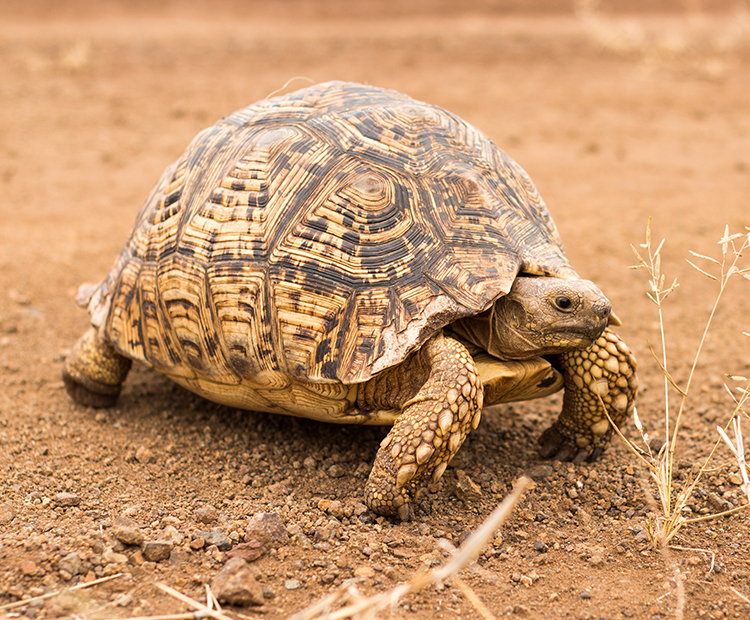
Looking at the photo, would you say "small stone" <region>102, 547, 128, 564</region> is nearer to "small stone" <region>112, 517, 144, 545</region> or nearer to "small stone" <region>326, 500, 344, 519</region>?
"small stone" <region>112, 517, 144, 545</region>

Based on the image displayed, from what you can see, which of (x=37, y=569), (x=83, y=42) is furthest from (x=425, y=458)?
(x=83, y=42)

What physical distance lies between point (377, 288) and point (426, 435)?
0.64 m

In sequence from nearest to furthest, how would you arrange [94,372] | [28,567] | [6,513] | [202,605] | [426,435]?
[202,605], [28,567], [426,435], [6,513], [94,372]

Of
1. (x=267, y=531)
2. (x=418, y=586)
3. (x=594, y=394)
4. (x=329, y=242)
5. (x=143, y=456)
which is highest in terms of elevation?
(x=329, y=242)

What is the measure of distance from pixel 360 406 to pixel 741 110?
946cm

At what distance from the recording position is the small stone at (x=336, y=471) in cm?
336

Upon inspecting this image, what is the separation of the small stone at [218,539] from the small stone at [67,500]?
66cm

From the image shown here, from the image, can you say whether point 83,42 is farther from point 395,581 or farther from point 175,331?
point 395,581

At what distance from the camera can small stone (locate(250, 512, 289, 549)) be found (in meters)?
2.73

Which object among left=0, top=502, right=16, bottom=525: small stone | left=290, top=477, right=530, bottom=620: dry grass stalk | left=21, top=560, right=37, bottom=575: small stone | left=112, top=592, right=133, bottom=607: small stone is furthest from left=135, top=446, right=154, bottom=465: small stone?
left=290, top=477, right=530, bottom=620: dry grass stalk

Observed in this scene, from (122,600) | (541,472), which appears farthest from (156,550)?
(541,472)

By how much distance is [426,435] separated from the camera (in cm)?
283

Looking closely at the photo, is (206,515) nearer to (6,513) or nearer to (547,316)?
(6,513)

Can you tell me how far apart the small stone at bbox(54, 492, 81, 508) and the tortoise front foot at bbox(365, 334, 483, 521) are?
1214 mm
